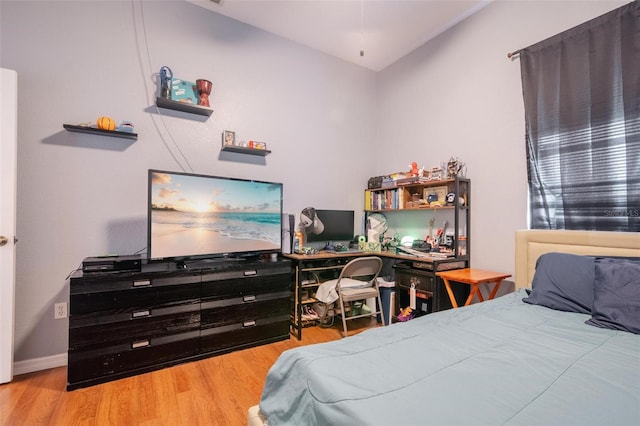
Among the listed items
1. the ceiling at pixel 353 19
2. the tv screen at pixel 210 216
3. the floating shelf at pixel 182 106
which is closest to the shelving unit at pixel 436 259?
the tv screen at pixel 210 216

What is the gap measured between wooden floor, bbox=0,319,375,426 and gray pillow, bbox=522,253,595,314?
1.90 m

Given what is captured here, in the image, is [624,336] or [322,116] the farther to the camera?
[322,116]

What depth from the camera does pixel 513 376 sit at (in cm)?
96

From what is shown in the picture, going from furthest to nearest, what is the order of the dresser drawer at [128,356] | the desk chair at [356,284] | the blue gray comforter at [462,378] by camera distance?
the desk chair at [356,284] < the dresser drawer at [128,356] < the blue gray comforter at [462,378]

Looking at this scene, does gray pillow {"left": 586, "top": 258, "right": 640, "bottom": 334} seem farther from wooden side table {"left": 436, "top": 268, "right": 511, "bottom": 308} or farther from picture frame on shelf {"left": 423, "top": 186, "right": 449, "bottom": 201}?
picture frame on shelf {"left": 423, "top": 186, "right": 449, "bottom": 201}

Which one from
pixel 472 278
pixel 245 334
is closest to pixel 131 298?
pixel 245 334

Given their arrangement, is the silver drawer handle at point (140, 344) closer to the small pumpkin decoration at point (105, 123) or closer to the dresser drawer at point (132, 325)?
the dresser drawer at point (132, 325)

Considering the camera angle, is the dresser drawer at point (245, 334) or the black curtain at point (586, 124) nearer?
the black curtain at point (586, 124)

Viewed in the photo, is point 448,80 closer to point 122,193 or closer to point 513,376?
point 513,376

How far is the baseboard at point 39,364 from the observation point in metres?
2.14

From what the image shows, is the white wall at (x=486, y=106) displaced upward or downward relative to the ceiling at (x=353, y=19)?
downward

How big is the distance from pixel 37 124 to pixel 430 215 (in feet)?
11.8

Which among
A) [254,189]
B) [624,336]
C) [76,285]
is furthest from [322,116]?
[624,336]

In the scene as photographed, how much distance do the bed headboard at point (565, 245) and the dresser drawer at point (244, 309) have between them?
1968 mm
